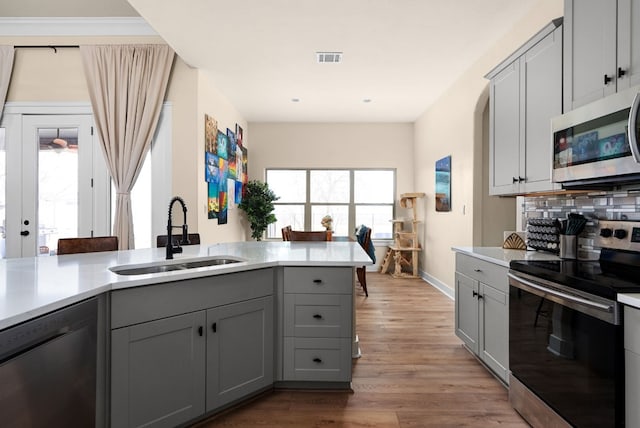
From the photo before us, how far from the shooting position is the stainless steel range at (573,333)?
1.44m

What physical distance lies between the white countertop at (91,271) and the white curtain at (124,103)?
1.85 metres

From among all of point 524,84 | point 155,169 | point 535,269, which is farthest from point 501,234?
point 155,169

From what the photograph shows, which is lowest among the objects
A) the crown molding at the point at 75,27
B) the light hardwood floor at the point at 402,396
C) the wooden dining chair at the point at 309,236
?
the light hardwood floor at the point at 402,396

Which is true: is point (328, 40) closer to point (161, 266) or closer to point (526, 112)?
point (526, 112)

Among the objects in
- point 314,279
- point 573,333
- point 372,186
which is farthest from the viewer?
point 372,186

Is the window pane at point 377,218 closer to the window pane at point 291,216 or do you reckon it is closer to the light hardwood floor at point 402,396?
the window pane at point 291,216

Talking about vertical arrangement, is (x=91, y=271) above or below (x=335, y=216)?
below

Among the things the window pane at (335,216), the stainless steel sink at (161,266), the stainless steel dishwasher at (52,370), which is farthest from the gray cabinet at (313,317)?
the window pane at (335,216)

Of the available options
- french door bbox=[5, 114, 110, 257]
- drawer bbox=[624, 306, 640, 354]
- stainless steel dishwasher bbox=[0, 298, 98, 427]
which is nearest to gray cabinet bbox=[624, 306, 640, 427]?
drawer bbox=[624, 306, 640, 354]

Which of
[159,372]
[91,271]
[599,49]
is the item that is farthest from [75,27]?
[599,49]

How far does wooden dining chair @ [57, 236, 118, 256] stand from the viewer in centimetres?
263

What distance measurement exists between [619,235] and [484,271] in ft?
2.66

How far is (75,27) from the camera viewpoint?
4059 mm

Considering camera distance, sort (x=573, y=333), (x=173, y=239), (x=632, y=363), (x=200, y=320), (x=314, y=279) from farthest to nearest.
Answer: (x=173, y=239) < (x=314, y=279) < (x=200, y=320) < (x=573, y=333) < (x=632, y=363)
